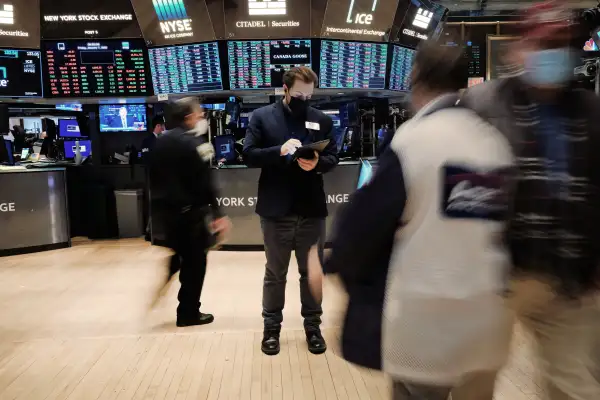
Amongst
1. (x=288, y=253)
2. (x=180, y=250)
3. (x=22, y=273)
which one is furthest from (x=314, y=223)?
(x=22, y=273)

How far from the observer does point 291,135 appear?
10.7ft

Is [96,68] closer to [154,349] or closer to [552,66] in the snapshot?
[154,349]

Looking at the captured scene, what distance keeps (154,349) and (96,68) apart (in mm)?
4645

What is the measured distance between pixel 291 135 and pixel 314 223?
57cm

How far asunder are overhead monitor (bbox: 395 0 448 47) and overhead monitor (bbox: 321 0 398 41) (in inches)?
10.8

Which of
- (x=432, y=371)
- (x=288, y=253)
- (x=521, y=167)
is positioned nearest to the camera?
(x=432, y=371)

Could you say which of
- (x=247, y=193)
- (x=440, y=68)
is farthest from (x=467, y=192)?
(x=247, y=193)

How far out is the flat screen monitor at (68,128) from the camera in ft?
29.3

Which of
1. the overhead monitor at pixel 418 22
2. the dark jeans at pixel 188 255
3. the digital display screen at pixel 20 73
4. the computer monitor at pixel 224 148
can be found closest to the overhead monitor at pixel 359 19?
the overhead monitor at pixel 418 22

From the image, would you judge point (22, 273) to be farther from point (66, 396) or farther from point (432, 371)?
point (432, 371)

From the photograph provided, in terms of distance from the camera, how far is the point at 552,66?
1.50 m

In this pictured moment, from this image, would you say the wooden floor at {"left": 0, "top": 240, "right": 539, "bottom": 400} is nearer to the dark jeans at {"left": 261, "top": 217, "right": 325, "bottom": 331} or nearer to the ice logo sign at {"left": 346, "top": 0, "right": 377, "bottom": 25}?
the dark jeans at {"left": 261, "top": 217, "right": 325, "bottom": 331}

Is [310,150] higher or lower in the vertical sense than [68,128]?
lower

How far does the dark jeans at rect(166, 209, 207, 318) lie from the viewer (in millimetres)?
3605
